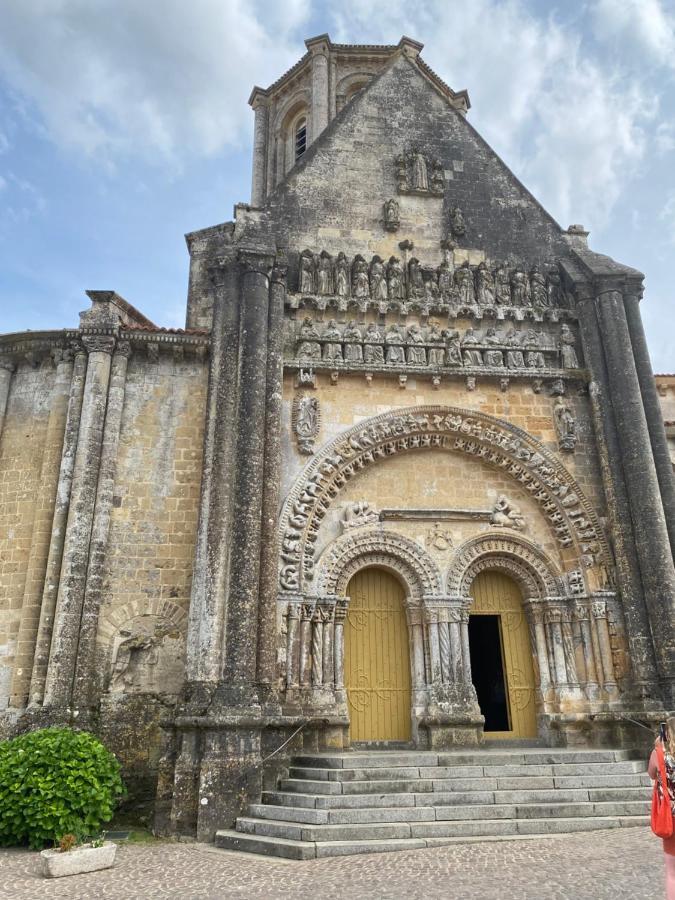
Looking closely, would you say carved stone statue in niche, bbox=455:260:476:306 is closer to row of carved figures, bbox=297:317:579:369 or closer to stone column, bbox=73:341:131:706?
row of carved figures, bbox=297:317:579:369

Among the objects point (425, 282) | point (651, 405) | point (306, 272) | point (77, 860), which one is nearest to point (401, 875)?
point (77, 860)

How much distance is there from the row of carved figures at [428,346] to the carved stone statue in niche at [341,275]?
0.57 metres

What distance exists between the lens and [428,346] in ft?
41.7

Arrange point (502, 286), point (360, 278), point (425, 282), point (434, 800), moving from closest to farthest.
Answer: point (434, 800)
point (360, 278)
point (425, 282)
point (502, 286)

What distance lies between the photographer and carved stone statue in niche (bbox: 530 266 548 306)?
13.4 m

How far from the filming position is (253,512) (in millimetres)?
10367

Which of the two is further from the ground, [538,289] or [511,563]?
[538,289]

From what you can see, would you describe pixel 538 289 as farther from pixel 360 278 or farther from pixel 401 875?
pixel 401 875

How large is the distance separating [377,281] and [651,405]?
5473 mm

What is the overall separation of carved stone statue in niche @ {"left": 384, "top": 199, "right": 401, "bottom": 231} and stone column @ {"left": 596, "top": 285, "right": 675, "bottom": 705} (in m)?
4.14

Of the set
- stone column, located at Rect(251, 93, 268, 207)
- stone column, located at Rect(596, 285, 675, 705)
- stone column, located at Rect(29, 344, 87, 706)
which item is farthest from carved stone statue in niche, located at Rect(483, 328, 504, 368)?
stone column, located at Rect(251, 93, 268, 207)

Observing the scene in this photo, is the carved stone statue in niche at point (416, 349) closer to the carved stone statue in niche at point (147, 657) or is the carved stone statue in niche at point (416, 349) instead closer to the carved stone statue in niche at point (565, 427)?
the carved stone statue in niche at point (565, 427)

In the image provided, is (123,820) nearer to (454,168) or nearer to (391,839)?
(391,839)

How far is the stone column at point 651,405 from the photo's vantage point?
1170 centimetres
